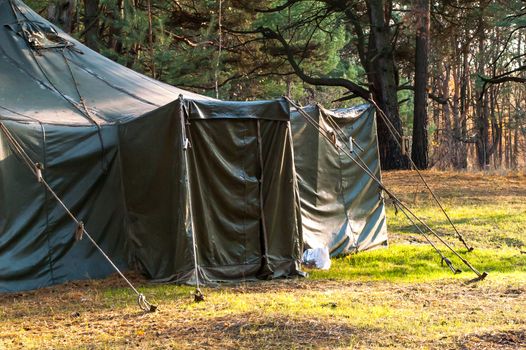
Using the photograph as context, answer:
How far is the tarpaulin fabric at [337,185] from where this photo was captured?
369 inches

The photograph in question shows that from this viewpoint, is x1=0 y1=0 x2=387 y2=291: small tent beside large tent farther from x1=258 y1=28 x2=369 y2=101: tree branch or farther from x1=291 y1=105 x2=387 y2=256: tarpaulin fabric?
x1=258 y1=28 x2=369 y2=101: tree branch

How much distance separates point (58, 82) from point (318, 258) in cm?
379

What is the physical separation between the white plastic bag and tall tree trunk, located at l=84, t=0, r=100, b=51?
10.1 metres

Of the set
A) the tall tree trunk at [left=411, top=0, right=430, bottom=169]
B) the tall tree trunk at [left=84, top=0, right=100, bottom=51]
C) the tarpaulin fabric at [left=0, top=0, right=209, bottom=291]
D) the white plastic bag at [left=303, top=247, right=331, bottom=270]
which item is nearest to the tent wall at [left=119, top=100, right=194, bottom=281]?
the tarpaulin fabric at [left=0, top=0, right=209, bottom=291]

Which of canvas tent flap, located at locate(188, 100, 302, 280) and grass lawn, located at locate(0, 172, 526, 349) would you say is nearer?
grass lawn, located at locate(0, 172, 526, 349)

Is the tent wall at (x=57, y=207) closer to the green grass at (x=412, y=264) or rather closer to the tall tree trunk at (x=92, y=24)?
the green grass at (x=412, y=264)

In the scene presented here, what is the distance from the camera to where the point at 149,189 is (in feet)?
26.6

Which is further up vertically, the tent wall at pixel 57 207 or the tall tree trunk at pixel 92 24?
the tall tree trunk at pixel 92 24

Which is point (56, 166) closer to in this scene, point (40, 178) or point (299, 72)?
point (40, 178)

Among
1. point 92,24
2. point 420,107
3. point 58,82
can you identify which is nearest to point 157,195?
point 58,82

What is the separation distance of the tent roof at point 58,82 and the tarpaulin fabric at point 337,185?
1570 mm

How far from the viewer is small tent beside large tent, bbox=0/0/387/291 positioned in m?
7.68

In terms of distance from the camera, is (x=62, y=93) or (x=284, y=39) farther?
(x=284, y=39)

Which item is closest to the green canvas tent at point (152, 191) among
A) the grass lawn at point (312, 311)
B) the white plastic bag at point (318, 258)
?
the grass lawn at point (312, 311)
